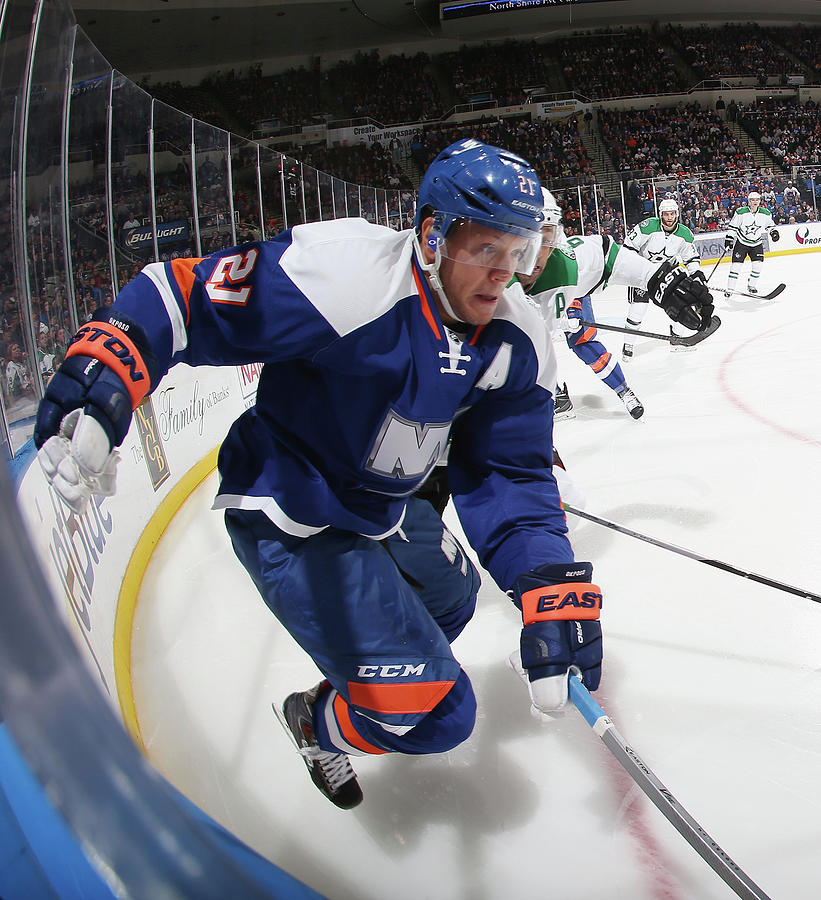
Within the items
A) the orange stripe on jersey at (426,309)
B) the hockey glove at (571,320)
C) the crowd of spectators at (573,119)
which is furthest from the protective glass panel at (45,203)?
the crowd of spectators at (573,119)

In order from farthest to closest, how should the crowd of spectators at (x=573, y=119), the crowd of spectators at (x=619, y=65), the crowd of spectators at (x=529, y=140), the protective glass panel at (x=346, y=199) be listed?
the crowd of spectators at (x=619, y=65) < the crowd of spectators at (x=529, y=140) < the crowd of spectators at (x=573, y=119) < the protective glass panel at (x=346, y=199)

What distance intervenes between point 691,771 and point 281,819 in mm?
995

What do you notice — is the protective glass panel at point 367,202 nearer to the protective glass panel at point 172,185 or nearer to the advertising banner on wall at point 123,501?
the protective glass panel at point 172,185

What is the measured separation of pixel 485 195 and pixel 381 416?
0.46 meters

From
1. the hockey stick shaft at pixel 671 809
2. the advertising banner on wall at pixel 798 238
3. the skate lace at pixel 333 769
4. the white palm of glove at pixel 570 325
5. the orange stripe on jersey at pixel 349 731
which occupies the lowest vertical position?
the advertising banner on wall at pixel 798 238

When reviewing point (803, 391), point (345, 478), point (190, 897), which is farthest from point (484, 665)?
point (803, 391)

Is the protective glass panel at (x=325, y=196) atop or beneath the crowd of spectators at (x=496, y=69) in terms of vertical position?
beneath

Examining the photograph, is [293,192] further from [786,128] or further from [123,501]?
[786,128]

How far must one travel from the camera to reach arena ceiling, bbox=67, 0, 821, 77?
691 inches

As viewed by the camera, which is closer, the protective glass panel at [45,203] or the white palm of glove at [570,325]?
the protective glass panel at [45,203]

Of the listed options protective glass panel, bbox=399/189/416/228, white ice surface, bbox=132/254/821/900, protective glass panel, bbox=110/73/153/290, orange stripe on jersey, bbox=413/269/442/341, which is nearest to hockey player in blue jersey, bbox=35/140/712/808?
orange stripe on jersey, bbox=413/269/442/341

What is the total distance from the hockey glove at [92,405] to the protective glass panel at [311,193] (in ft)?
23.1

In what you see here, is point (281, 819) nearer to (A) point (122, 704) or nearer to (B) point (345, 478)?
(A) point (122, 704)

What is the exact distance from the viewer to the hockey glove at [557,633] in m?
1.32
